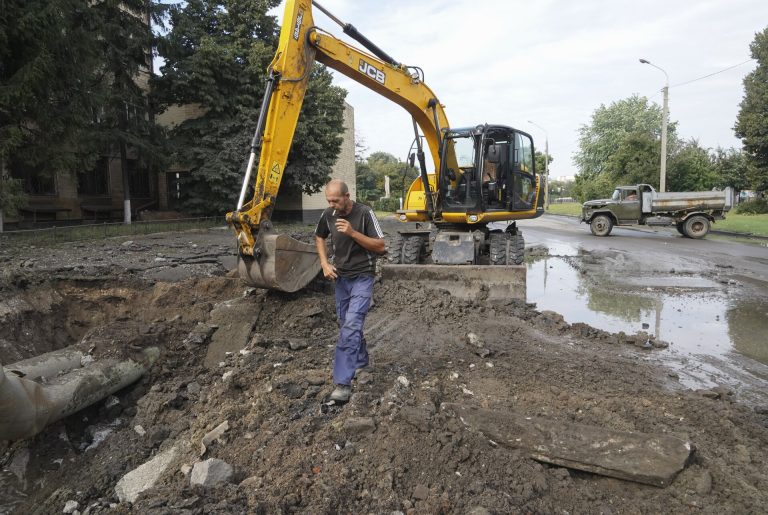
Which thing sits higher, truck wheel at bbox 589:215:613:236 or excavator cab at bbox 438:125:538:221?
excavator cab at bbox 438:125:538:221

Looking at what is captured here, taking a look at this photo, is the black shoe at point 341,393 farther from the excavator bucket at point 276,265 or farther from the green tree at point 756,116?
the green tree at point 756,116

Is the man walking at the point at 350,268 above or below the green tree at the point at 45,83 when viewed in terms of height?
below

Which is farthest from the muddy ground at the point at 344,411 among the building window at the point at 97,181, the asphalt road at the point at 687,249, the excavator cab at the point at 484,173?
the building window at the point at 97,181

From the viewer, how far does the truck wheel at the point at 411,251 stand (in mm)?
8852

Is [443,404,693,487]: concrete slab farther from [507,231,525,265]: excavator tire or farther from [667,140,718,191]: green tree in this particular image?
[667,140,718,191]: green tree

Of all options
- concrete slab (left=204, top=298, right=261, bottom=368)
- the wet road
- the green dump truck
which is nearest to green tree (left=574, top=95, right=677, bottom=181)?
the green dump truck

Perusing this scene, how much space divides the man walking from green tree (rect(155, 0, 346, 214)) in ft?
52.5

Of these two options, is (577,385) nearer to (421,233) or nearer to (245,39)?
(421,233)

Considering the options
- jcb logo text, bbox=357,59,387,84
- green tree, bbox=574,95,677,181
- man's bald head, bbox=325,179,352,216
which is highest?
green tree, bbox=574,95,677,181

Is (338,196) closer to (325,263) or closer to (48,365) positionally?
(325,263)

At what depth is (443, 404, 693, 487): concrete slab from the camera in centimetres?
296

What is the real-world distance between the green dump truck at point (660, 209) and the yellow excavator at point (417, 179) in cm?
1193

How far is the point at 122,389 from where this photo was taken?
4438mm

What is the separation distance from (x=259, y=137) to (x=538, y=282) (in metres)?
6.46
